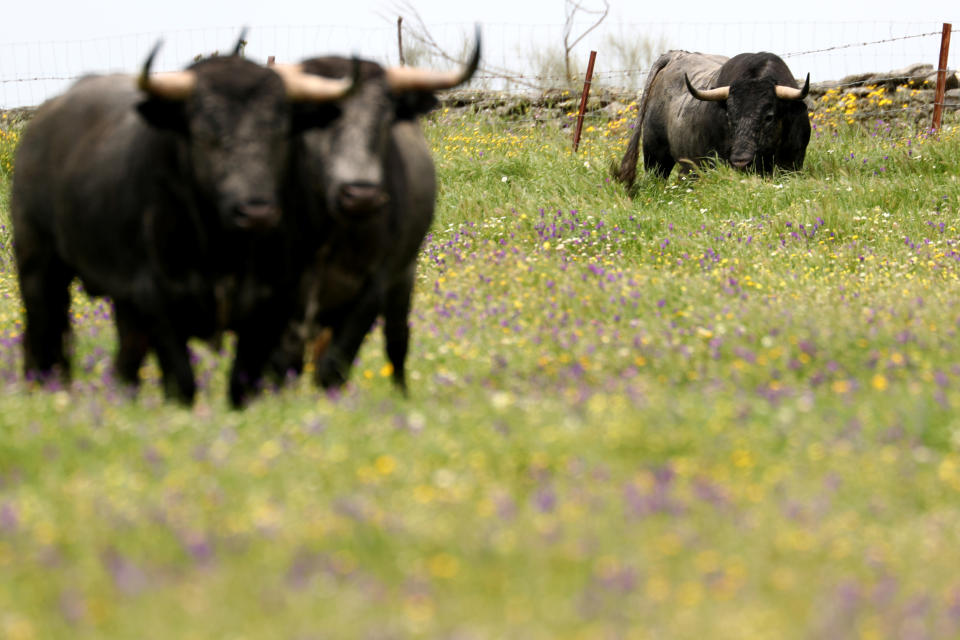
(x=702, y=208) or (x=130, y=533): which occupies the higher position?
(x=130, y=533)

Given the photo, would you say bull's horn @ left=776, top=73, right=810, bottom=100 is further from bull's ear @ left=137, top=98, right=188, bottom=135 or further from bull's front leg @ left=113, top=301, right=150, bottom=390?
bull's ear @ left=137, top=98, right=188, bottom=135

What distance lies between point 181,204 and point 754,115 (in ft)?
34.2

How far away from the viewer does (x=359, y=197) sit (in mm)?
5633

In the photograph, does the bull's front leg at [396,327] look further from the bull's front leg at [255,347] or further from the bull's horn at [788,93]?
the bull's horn at [788,93]

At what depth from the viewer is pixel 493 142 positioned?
19062mm

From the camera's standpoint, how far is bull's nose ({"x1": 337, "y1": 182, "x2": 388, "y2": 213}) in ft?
18.5

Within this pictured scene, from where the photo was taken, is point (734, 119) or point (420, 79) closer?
point (420, 79)

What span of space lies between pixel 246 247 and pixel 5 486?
6.49 feet

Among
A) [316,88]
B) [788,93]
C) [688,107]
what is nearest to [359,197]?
[316,88]

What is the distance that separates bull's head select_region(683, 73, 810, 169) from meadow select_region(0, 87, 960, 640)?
651cm

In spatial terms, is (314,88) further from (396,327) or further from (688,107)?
(688,107)

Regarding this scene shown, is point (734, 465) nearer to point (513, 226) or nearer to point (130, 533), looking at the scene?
point (130, 533)

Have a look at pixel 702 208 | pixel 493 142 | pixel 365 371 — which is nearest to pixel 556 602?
pixel 365 371

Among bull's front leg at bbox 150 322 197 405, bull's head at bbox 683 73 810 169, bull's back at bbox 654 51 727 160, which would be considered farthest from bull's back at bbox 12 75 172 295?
bull's back at bbox 654 51 727 160
